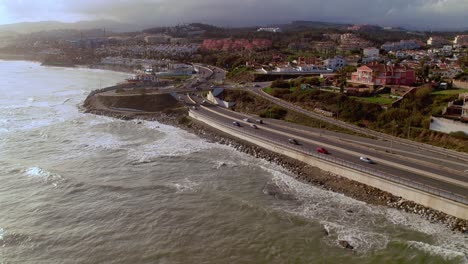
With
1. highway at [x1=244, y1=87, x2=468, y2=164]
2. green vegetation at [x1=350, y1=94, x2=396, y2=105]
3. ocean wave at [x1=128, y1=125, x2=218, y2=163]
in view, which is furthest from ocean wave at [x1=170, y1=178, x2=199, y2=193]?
green vegetation at [x1=350, y1=94, x2=396, y2=105]

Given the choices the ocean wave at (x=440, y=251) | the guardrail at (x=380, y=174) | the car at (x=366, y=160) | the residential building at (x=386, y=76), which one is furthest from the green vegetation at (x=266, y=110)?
the ocean wave at (x=440, y=251)

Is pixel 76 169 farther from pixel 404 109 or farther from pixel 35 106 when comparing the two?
pixel 35 106

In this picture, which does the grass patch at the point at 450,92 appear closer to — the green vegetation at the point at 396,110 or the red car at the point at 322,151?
the green vegetation at the point at 396,110

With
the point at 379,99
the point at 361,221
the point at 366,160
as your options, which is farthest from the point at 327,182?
the point at 379,99

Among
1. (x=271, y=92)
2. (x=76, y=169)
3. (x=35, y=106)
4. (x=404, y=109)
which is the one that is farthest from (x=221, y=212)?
(x=35, y=106)

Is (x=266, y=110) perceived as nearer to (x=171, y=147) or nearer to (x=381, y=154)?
(x=171, y=147)
